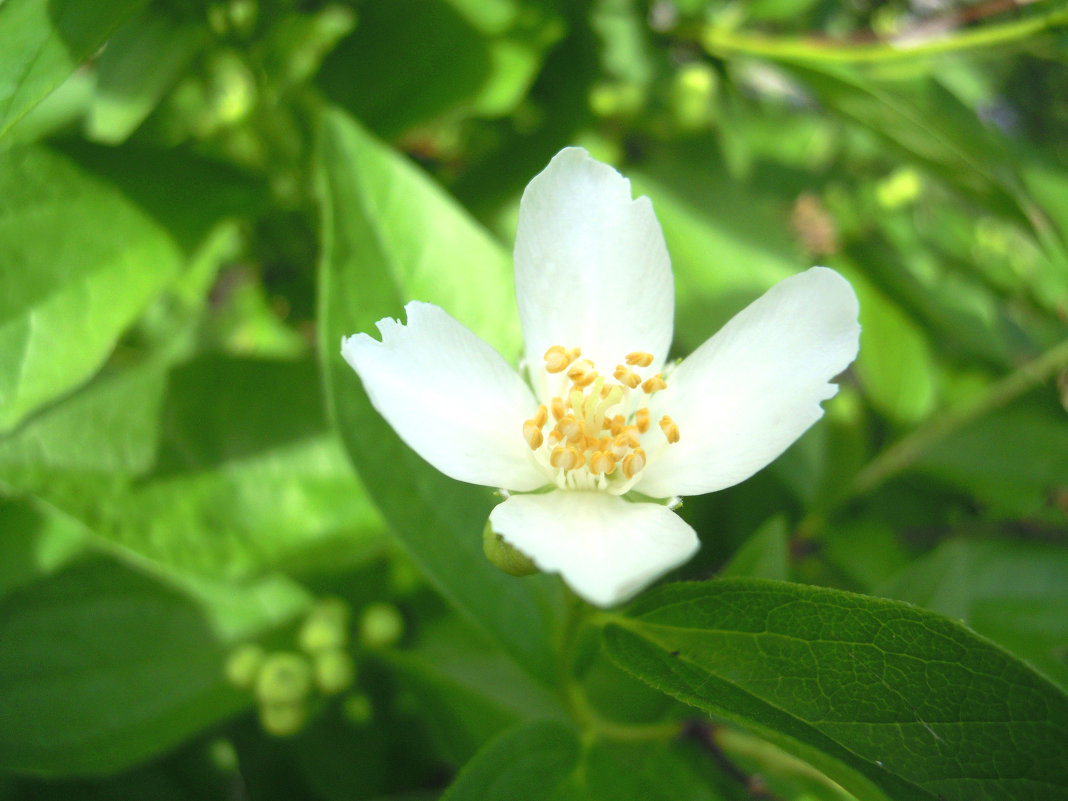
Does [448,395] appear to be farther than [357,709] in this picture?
No

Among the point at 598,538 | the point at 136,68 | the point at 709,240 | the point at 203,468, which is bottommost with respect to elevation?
the point at 203,468

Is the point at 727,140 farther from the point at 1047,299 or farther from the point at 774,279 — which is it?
the point at 1047,299

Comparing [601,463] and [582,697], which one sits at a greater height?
[601,463]

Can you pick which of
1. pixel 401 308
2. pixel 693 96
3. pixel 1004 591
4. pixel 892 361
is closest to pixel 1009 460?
pixel 892 361

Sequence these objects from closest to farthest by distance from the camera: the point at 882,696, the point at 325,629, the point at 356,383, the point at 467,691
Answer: the point at 882,696 → the point at 356,383 → the point at 467,691 → the point at 325,629

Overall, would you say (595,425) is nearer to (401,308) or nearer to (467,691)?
(401,308)

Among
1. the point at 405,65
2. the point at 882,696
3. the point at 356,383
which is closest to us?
the point at 882,696

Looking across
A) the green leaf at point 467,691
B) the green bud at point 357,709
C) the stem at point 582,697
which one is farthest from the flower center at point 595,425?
the green bud at point 357,709
